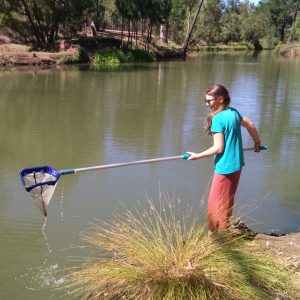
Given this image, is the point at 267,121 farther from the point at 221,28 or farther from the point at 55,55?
the point at 221,28

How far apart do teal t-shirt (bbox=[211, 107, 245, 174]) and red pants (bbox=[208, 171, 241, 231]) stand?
0.07 m

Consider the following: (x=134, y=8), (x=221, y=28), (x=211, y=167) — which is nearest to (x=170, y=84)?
(x=211, y=167)

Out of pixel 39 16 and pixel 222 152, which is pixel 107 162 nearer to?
pixel 222 152

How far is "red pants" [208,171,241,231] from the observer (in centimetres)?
360

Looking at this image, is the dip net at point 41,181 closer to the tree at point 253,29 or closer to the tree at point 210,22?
the tree at point 210,22

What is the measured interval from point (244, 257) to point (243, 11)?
87882mm

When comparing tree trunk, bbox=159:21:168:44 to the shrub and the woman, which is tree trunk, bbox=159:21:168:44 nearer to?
the shrub

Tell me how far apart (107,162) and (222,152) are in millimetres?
4253

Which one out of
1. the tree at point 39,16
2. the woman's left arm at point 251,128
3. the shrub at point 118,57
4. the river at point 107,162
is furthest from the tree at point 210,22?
the woman's left arm at point 251,128

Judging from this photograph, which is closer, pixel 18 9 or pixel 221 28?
pixel 18 9

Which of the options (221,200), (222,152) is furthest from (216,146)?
(221,200)

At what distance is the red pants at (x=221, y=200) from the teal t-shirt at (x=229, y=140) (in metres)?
0.07

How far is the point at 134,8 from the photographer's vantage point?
36.3m

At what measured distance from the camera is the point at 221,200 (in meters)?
3.69
